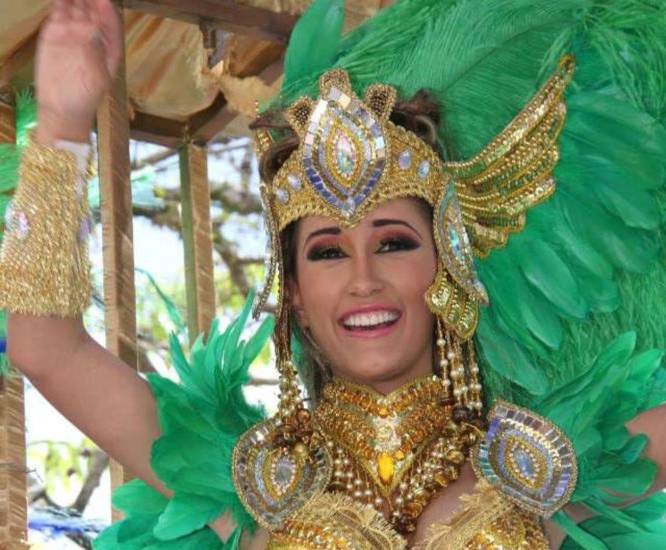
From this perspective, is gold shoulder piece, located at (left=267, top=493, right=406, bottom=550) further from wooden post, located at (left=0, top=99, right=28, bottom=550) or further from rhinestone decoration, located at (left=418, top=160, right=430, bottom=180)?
wooden post, located at (left=0, top=99, right=28, bottom=550)

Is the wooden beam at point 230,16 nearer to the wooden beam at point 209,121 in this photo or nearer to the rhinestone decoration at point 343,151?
the wooden beam at point 209,121

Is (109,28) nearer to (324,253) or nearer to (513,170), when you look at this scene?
(324,253)

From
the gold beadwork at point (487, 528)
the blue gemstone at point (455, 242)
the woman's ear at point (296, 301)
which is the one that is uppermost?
the blue gemstone at point (455, 242)

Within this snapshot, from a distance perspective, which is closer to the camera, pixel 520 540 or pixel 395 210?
pixel 520 540

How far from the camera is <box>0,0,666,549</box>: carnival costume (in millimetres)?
2398

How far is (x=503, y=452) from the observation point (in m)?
2.41

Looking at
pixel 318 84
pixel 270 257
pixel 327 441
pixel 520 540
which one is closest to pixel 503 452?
pixel 520 540

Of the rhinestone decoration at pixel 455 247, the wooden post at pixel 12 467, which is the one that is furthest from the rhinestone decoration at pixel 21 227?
the wooden post at pixel 12 467

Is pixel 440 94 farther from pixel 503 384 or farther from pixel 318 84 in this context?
pixel 503 384

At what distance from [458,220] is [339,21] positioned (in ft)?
1.42

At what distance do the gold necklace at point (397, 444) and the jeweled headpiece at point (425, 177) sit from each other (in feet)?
0.50

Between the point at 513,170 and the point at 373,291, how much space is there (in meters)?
0.39

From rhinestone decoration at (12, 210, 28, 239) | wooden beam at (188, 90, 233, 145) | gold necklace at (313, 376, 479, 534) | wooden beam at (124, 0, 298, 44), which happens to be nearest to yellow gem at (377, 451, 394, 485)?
gold necklace at (313, 376, 479, 534)

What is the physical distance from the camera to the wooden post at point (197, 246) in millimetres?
3795
